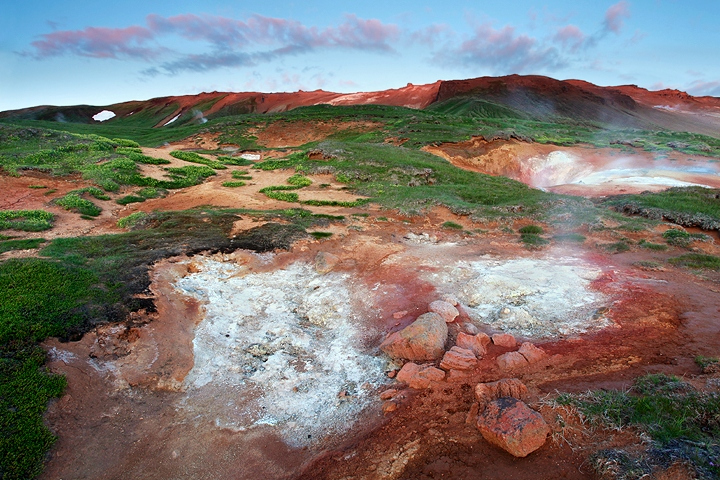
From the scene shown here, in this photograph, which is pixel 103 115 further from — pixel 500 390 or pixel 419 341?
pixel 500 390

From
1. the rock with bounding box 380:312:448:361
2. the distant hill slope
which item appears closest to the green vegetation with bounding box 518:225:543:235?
the rock with bounding box 380:312:448:361

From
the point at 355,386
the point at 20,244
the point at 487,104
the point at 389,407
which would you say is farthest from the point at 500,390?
the point at 487,104

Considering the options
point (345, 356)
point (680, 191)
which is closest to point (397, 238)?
point (345, 356)

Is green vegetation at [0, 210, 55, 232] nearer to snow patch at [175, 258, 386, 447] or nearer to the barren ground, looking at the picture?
the barren ground

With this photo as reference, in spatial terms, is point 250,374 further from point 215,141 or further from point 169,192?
point 215,141

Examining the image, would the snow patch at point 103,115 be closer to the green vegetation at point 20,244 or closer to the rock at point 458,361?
the green vegetation at point 20,244
